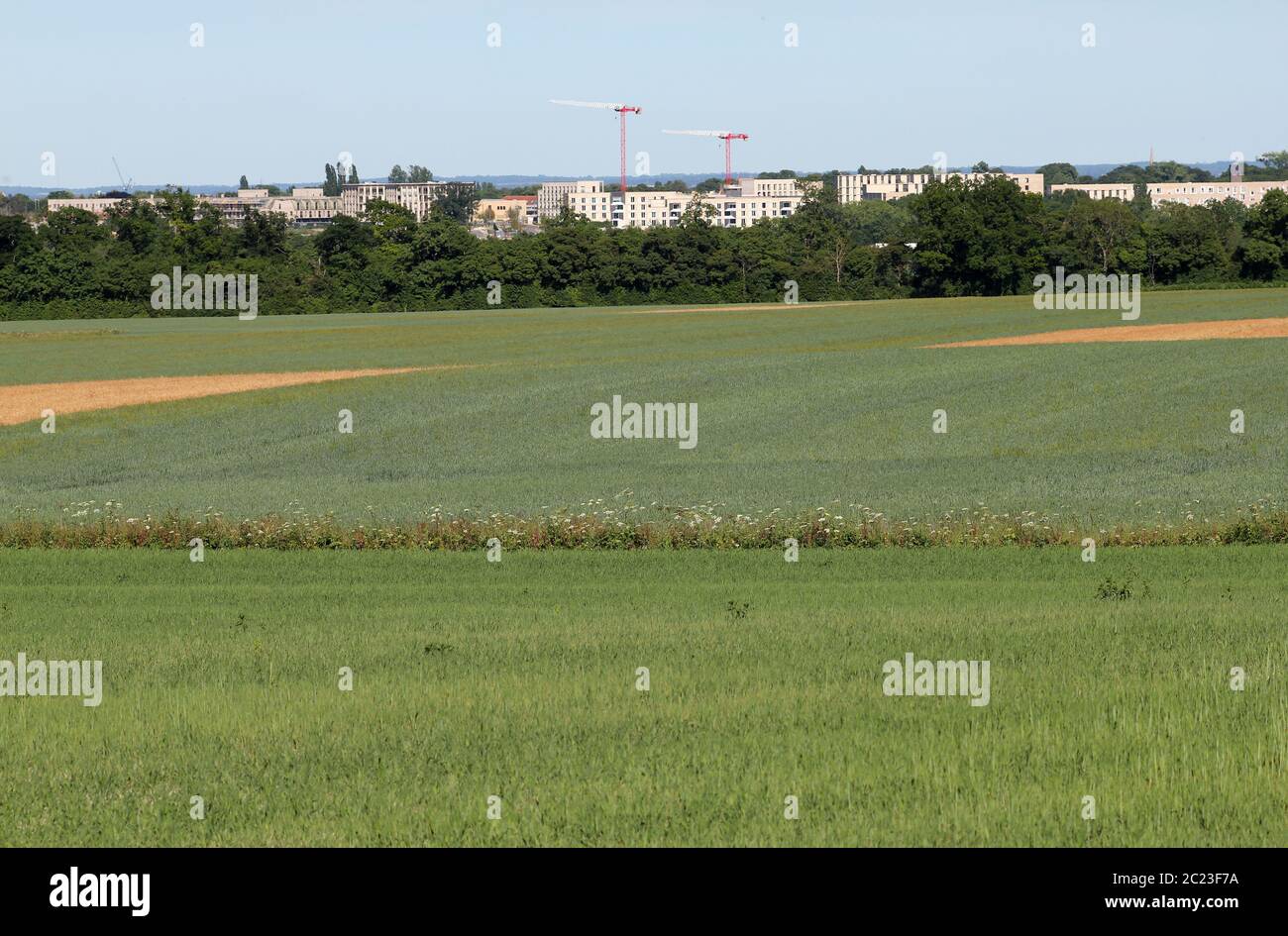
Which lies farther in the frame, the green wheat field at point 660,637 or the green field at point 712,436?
the green field at point 712,436

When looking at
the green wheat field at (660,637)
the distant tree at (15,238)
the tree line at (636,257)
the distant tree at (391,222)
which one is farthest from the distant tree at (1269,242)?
the distant tree at (15,238)

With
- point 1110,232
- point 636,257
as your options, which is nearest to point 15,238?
point 636,257

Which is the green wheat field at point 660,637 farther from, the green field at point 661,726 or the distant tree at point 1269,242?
the distant tree at point 1269,242

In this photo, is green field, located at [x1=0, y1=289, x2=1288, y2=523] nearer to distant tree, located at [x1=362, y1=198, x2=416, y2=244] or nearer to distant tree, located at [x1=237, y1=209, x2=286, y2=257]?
distant tree, located at [x1=362, y1=198, x2=416, y2=244]

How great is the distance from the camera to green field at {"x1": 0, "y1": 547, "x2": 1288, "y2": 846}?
379 inches

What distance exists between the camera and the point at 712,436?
46312 mm

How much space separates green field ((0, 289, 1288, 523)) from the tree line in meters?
56.9

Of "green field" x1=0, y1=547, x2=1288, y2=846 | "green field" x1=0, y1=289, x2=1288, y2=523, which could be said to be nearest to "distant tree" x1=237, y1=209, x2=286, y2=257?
"green field" x1=0, y1=289, x2=1288, y2=523

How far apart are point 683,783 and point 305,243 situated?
162 metres

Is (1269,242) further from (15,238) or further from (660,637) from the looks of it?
(660,637)

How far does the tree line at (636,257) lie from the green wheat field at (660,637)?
8795 centimetres

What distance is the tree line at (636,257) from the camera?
137500 mm

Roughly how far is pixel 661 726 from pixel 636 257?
13757 centimetres
